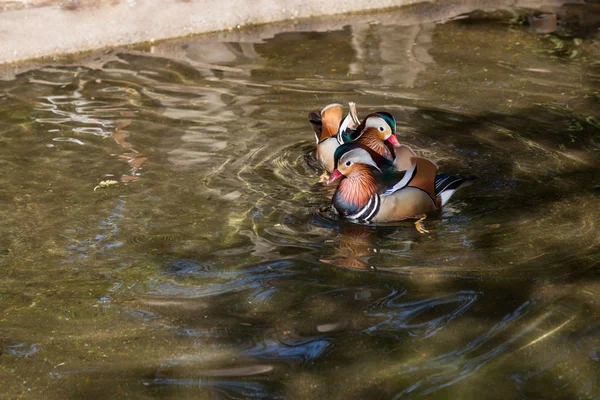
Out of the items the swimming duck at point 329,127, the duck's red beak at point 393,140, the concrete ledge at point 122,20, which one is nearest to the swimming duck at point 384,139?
the duck's red beak at point 393,140

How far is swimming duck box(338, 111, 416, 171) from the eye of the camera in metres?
6.81

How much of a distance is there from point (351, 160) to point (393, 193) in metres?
0.41

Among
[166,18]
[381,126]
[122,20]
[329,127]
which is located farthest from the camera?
[166,18]

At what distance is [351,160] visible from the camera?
Result: 20.8 ft

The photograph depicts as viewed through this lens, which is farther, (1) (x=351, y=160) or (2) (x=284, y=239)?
(1) (x=351, y=160)

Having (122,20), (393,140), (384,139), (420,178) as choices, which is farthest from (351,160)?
(122,20)

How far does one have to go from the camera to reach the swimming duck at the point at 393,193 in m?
6.11

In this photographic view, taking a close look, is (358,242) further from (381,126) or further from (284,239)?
(381,126)

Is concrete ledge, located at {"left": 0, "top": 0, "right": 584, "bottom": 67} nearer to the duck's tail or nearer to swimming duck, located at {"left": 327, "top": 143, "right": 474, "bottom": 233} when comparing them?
swimming duck, located at {"left": 327, "top": 143, "right": 474, "bottom": 233}

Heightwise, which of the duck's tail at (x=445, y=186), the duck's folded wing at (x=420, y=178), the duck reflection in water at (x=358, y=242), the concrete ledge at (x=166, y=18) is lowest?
the duck reflection in water at (x=358, y=242)

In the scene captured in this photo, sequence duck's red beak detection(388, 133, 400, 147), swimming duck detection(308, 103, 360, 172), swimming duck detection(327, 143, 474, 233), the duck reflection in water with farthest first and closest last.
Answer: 1. swimming duck detection(308, 103, 360, 172)
2. duck's red beak detection(388, 133, 400, 147)
3. swimming duck detection(327, 143, 474, 233)
4. the duck reflection in water

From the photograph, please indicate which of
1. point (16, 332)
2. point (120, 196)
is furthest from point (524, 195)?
point (16, 332)

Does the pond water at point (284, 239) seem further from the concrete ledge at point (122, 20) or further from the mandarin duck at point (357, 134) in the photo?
the concrete ledge at point (122, 20)

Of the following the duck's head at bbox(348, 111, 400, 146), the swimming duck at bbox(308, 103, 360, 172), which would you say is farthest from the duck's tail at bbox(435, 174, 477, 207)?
the swimming duck at bbox(308, 103, 360, 172)
